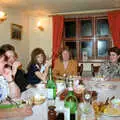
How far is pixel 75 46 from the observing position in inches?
237

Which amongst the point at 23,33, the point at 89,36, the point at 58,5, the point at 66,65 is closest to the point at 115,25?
the point at 89,36

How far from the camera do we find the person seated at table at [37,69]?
289cm

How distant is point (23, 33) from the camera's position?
6105mm

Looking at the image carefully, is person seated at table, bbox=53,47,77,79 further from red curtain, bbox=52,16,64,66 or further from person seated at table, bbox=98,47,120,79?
red curtain, bbox=52,16,64,66

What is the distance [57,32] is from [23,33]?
34.1 inches

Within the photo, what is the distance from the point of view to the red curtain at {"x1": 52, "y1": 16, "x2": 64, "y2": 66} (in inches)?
234

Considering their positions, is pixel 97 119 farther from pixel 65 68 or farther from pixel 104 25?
pixel 104 25

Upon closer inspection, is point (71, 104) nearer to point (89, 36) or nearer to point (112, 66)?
point (112, 66)

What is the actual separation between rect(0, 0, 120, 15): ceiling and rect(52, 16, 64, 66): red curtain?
0.73 feet

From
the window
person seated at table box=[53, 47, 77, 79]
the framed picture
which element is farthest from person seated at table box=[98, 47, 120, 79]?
the framed picture

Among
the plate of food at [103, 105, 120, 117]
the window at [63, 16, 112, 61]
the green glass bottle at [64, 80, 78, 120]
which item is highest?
the window at [63, 16, 112, 61]

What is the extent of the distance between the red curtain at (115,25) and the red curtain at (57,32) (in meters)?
1.18

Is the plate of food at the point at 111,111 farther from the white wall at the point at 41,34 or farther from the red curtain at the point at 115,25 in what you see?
the white wall at the point at 41,34

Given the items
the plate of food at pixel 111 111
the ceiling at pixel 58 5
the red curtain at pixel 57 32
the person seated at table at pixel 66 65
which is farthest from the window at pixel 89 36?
the plate of food at pixel 111 111
